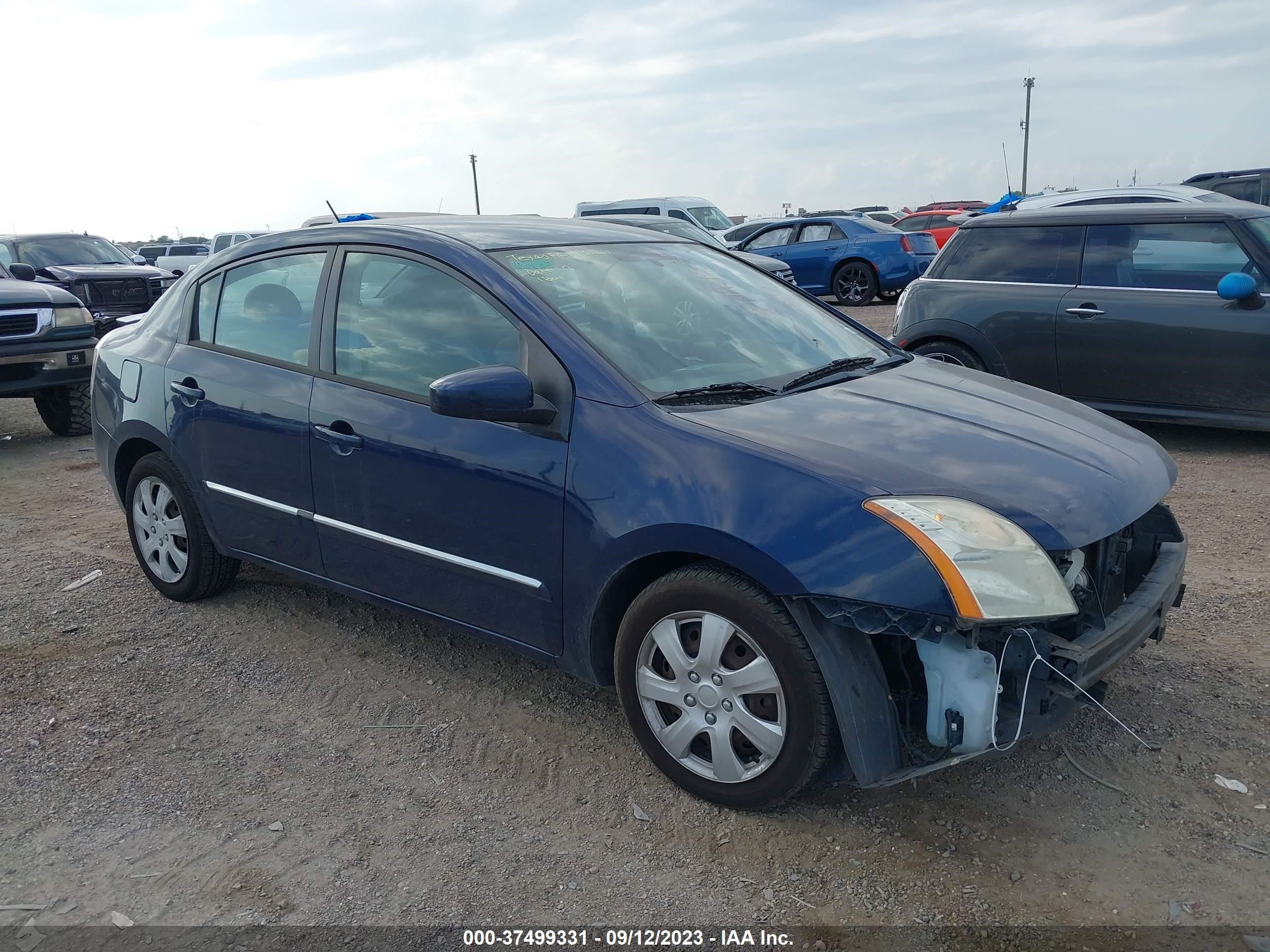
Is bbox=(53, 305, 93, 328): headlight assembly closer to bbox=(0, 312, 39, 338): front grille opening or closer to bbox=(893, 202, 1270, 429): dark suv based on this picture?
bbox=(0, 312, 39, 338): front grille opening


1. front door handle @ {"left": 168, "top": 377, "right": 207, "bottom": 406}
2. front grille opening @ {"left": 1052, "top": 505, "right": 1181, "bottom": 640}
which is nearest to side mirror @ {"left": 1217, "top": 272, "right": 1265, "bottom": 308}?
front grille opening @ {"left": 1052, "top": 505, "right": 1181, "bottom": 640}

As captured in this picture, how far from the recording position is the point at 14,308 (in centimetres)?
843

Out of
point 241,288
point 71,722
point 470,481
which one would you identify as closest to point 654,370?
point 470,481

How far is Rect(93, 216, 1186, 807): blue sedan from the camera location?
2643 millimetres

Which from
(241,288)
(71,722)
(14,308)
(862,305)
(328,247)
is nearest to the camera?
(71,722)

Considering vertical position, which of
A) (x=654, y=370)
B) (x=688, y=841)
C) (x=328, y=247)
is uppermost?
(x=328, y=247)

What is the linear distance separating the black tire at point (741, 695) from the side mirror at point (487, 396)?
65 cm

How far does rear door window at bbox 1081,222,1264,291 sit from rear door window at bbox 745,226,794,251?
10.8 meters

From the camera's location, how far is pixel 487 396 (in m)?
3.02

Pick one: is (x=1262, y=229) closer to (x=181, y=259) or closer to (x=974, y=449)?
(x=974, y=449)

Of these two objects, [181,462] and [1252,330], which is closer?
[181,462]

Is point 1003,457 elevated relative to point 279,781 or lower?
elevated

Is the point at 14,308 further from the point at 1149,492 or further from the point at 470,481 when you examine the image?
the point at 1149,492

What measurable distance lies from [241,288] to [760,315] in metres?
2.14
